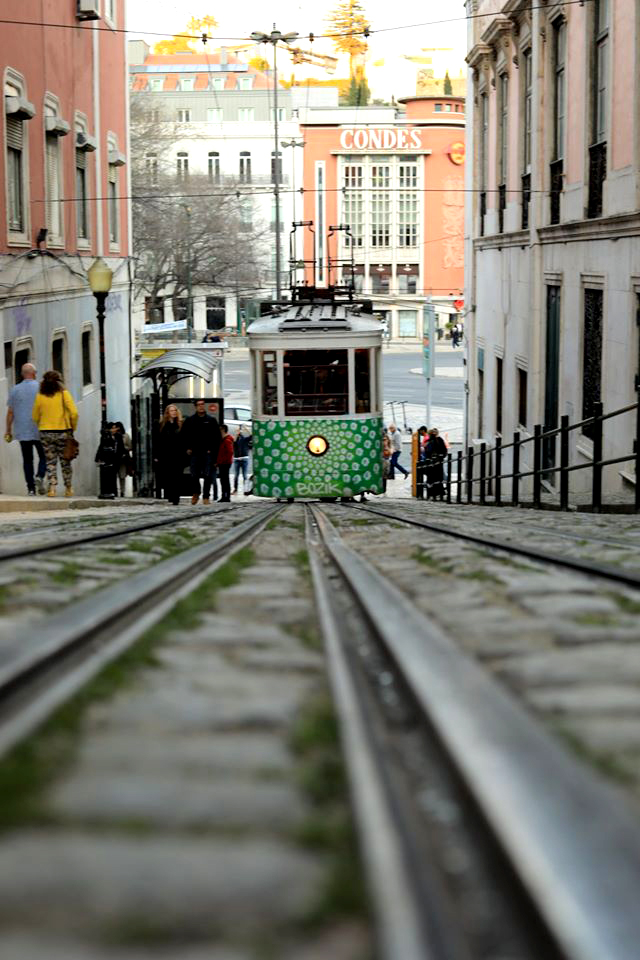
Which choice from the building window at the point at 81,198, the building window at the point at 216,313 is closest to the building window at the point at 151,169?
the building window at the point at 216,313

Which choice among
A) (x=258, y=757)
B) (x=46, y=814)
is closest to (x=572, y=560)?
(x=258, y=757)

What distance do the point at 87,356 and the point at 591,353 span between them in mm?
13067

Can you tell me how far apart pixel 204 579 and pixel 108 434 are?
14.1 meters

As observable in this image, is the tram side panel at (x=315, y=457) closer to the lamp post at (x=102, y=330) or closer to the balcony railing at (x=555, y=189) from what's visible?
the lamp post at (x=102, y=330)

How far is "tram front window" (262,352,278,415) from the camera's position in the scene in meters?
21.5

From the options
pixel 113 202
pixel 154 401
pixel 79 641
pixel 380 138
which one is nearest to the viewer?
pixel 79 641

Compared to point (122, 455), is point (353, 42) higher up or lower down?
higher up

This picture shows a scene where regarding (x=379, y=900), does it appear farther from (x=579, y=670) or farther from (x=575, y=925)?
(x=579, y=670)

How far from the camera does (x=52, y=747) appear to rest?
9.18 feet

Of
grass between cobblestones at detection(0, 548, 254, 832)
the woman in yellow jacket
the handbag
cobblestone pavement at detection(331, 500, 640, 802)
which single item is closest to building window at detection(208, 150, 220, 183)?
the handbag

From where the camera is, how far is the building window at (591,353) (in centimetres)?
1777

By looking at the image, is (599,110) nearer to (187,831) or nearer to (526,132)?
(526,132)

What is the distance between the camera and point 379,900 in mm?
1988

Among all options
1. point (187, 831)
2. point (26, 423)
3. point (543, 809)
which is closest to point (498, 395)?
point (26, 423)
